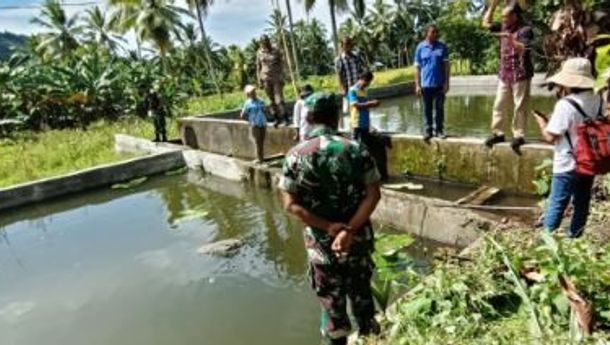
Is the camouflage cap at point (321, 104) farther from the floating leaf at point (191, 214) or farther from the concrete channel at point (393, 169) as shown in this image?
the floating leaf at point (191, 214)

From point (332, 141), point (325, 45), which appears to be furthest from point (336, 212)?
point (325, 45)

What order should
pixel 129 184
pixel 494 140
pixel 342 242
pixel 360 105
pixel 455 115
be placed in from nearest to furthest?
pixel 342 242
pixel 494 140
pixel 360 105
pixel 129 184
pixel 455 115

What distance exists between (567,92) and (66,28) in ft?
142

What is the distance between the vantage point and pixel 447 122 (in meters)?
14.0

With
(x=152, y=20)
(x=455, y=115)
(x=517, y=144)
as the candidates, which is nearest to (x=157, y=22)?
(x=152, y=20)

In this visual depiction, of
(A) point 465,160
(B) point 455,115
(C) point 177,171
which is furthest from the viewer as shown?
(B) point 455,115

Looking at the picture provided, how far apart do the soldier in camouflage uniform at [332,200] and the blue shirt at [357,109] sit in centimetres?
481

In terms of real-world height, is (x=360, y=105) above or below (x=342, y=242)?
above

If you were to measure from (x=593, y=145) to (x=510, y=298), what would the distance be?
1170 millimetres

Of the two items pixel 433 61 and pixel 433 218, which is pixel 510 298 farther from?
pixel 433 61

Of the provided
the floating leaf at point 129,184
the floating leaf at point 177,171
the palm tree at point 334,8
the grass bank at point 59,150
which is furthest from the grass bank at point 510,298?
the palm tree at point 334,8

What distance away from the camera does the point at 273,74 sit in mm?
11773

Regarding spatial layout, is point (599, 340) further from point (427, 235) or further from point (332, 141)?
point (427, 235)

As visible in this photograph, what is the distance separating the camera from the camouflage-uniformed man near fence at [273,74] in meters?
11.7
